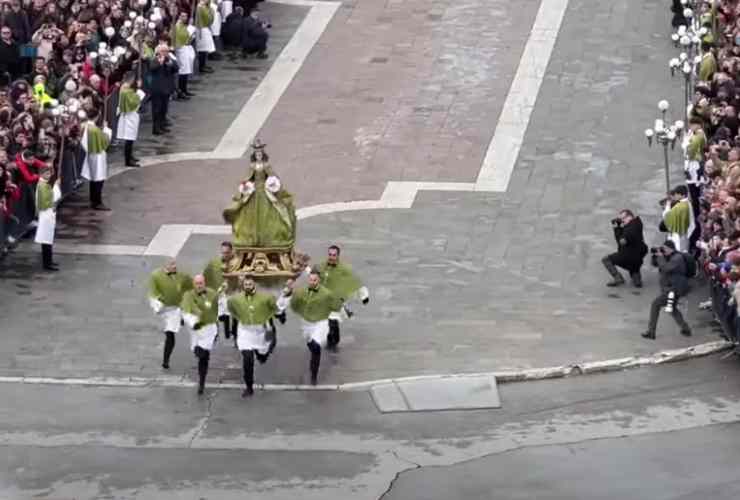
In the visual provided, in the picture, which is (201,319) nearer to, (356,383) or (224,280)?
(224,280)

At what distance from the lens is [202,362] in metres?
30.7

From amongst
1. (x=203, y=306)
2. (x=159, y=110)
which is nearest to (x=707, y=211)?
(x=203, y=306)

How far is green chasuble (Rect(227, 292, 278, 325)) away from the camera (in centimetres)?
3053

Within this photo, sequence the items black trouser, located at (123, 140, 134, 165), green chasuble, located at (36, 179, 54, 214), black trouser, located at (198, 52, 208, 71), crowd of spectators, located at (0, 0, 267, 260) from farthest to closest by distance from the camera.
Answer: black trouser, located at (198, 52, 208, 71) < black trouser, located at (123, 140, 134, 165) < crowd of spectators, located at (0, 0, 267, 260) < green chasuble, located at (36, 179, 54, 214)

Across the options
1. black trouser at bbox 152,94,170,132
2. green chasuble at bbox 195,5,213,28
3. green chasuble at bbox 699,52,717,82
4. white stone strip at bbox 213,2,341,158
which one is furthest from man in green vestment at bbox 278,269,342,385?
green chasuble at bbox 195,5,213,28

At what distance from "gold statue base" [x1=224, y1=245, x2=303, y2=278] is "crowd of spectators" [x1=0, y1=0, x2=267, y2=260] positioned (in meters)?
4.22

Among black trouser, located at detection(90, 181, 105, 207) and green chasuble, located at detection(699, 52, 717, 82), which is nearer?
black trouser, located at detection(90, 181, 105, 207)

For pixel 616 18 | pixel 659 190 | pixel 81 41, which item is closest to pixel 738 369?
pixel 659 190

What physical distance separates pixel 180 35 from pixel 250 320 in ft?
43.2

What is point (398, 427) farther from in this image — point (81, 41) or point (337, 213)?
point (81, 41)

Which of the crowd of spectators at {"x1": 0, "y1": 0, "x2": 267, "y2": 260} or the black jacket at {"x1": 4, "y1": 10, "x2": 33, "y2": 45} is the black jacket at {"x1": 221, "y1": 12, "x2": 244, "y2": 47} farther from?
the black jacket at {"x1": 4, "y1": 10, "x2": 33, "y2": 45}

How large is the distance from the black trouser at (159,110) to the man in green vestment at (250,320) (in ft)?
36.1

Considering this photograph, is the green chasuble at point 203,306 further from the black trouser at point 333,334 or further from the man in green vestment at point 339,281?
the black trouser at point 333,334

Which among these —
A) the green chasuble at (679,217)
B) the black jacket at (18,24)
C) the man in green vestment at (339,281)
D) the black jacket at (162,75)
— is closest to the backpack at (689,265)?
the green chasuble at (679,217)
